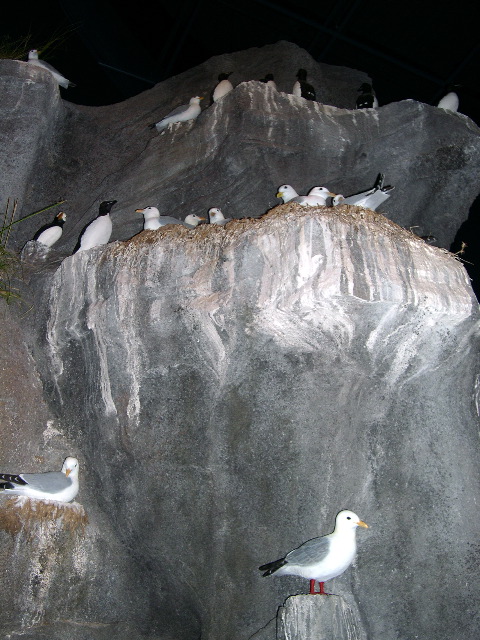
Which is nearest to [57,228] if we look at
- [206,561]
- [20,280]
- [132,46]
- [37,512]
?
[20,280]

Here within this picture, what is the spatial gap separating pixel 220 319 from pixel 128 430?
123cm

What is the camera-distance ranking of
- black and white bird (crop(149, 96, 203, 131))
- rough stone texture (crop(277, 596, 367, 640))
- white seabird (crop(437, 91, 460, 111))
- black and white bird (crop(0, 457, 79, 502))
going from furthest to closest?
white seabird (crop(437, 91, 460, 111)) < black and white bird (crop(149, 96, 203, 131)) < black and white bird (crop(0, 457, 79, 502)) < rough stone texture (crop(277, 596, 367, 640))

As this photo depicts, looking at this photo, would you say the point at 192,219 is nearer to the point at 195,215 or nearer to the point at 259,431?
the point at 195,215

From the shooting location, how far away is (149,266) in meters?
5.14

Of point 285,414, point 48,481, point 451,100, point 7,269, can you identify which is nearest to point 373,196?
point 285,414

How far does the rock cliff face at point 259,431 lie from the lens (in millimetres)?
4555

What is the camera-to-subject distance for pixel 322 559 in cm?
418

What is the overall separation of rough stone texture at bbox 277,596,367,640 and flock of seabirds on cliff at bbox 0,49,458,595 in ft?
1.01

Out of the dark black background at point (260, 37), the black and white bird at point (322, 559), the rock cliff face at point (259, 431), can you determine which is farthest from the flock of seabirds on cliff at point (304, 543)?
the dark black background at point (260, 37)

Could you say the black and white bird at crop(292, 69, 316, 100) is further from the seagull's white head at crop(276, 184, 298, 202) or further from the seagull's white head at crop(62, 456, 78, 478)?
the seagull's white head at crop(62, 456, 78, 478)

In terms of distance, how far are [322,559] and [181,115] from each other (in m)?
5.44

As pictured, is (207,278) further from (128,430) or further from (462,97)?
(462,97)

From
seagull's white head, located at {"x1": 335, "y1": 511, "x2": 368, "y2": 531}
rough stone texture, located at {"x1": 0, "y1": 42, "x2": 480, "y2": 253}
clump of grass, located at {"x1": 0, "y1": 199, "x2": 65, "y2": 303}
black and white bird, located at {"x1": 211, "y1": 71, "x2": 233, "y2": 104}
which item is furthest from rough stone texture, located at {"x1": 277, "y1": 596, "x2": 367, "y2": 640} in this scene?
black and white bird, located at {"x1": 211, "y1": 71, "x2": 233, "y2": 104}

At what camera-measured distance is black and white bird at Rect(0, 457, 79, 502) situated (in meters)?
4.71
